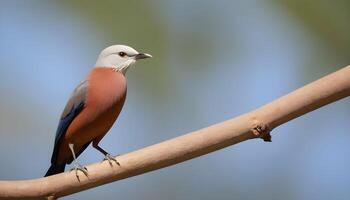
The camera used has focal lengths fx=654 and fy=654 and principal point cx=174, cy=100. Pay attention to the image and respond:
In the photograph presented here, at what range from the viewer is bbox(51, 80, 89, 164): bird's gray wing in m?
1.99

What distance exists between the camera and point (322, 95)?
55.3 inches

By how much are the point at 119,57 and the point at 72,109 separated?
0.87 ft

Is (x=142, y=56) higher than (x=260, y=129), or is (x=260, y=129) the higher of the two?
(x=142, y=56)

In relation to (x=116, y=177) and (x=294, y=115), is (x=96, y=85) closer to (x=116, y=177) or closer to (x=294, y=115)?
(x=116, y=177)

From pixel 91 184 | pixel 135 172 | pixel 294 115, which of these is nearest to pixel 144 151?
pixel 135 172

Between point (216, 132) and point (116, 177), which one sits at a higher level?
point (216, 132)

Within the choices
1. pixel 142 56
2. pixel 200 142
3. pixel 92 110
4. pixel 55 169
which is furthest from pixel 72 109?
pixel 200 142

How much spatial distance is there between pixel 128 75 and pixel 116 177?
899mm

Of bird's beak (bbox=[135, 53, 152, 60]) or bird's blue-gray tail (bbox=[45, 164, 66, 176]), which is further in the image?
bird's beak (bbox=[135, 53, 152, 60])

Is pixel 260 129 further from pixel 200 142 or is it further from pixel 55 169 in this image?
pixel 55 169

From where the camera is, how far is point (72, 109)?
201 centimetres

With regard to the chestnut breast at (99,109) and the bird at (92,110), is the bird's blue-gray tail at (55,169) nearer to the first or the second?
the bird at (92,110)

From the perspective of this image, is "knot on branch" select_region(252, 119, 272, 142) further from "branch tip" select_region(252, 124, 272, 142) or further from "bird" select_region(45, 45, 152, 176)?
"bird" select_region(45, 45, 152, 176)

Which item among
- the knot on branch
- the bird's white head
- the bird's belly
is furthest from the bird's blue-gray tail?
the knot on branch
